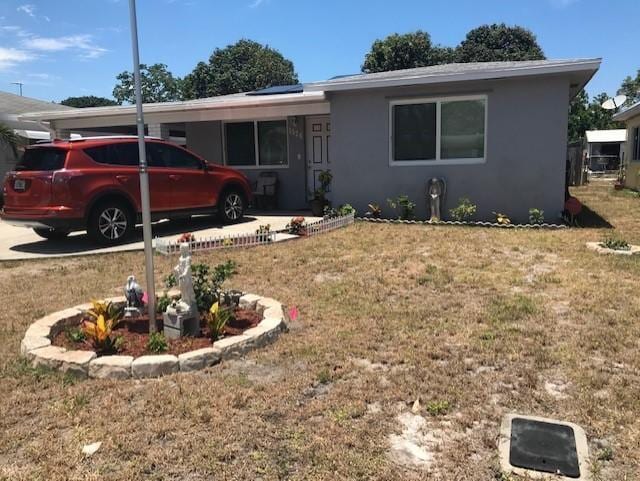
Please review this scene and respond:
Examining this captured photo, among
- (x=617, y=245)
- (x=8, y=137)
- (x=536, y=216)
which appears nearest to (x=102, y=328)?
(x=617, y=245)

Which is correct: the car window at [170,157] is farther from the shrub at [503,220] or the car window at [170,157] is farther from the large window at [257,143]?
the shrub at [503,220]

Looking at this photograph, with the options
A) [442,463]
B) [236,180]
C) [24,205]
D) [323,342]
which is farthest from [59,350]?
[236,180]

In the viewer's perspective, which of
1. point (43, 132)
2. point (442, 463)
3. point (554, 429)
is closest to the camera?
point (442, 463)

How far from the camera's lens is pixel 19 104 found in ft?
65.7

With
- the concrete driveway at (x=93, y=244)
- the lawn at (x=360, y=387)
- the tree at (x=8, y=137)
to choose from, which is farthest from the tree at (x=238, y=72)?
the lawn at (x=360, y=387)

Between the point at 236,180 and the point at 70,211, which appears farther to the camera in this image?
the point at 236,180

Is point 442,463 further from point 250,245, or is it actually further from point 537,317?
point 250,245

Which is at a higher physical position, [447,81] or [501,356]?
[447,81]

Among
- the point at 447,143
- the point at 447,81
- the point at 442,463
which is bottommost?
the point at 442,463

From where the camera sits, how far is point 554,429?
9.50 ft

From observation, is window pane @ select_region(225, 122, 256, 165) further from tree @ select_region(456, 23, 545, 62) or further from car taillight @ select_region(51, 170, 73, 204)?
tree @ select_region(456, 23, 545, 62)

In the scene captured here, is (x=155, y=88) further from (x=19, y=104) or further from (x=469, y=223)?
(x=469, y=223)

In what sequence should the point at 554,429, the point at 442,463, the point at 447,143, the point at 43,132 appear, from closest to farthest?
the point at 442,463
the point at 554,429
the point at 447,143
the point at 43,132

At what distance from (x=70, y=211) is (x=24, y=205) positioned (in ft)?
2.54
